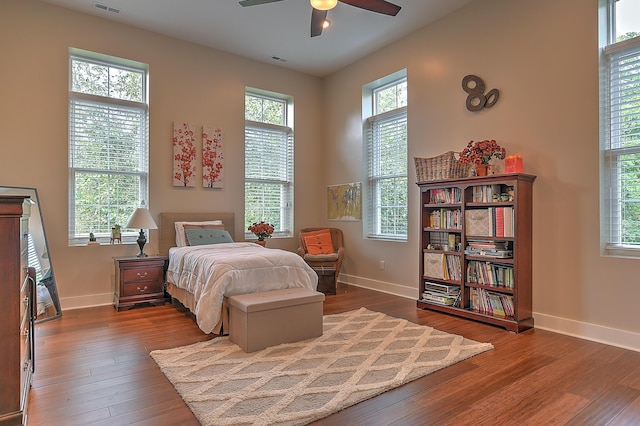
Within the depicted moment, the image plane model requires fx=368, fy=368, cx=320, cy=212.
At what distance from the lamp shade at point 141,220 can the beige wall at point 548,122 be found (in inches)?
130

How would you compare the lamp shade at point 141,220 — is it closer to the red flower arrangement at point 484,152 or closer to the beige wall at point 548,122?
the beige wall at point 548,122

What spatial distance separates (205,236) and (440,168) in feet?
9.76

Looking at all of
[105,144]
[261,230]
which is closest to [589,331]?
[261,230]

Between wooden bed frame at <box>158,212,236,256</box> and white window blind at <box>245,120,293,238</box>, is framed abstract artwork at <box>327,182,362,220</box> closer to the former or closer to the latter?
white window blind at <box>245,120,293,238</box>

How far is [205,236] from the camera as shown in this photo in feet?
15.3

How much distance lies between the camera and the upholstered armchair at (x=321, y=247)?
5164 mm

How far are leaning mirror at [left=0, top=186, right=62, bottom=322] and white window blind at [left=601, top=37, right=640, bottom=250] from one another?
5.38 m

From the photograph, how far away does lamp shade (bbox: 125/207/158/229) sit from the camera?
14.0 feet

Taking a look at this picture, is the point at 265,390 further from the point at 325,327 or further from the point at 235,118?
the point at 235,118

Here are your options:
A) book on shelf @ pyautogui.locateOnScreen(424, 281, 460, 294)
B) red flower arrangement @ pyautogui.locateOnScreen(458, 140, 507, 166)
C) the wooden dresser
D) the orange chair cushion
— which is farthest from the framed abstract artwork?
the wooden dresser

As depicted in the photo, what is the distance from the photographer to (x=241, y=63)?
5.55m

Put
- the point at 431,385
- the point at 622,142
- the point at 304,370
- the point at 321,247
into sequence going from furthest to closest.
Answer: the point at 321,247 < the point at 622,142 < the point at 304,370 < the point at 431,385

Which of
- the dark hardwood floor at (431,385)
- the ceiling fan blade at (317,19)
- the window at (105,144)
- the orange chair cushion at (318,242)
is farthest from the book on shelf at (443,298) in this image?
the window at (105,144)

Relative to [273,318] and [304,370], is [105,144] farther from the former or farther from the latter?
[304,370]
